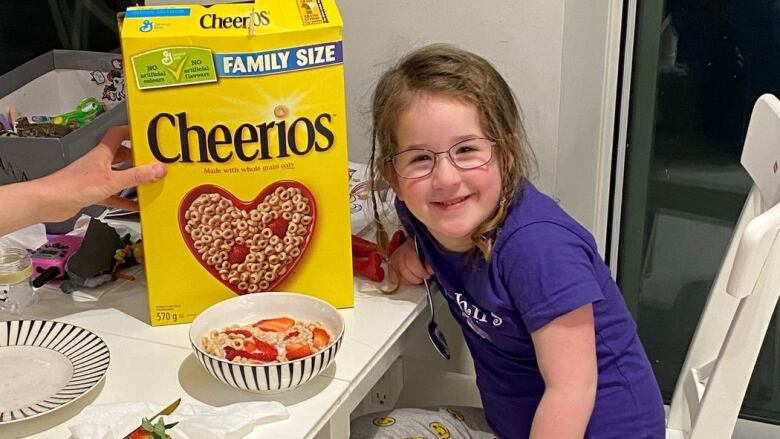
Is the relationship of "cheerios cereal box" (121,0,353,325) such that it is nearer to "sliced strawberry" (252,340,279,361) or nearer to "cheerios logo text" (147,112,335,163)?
"cheerios logo text" (147,112,335,163)

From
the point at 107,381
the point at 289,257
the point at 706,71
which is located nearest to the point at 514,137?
the point at 289,257

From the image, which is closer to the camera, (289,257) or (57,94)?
(289,257)

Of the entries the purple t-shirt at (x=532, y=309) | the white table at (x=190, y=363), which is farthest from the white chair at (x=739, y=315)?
the white table at (x=190, y=363)

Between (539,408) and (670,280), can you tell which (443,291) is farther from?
(670,280)

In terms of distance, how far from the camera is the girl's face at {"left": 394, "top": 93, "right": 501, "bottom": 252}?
3.69 ft

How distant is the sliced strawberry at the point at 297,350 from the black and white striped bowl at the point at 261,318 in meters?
→ 0.03

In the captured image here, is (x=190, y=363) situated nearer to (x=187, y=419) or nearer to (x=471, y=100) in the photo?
(x=187, y=419)

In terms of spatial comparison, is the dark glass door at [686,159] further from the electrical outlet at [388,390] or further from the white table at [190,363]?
the white table at [190,363]

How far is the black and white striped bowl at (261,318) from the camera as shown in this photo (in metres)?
1.00

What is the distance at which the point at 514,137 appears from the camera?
1173 mm

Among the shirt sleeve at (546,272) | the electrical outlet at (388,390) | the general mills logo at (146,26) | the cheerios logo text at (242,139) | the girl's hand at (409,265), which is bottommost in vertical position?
the electrical outlet at (388,390)

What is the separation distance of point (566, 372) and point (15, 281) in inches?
27.2

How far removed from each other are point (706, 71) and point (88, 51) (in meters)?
1.12

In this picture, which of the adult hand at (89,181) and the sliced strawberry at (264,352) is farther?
the adult hand at (89,181)
